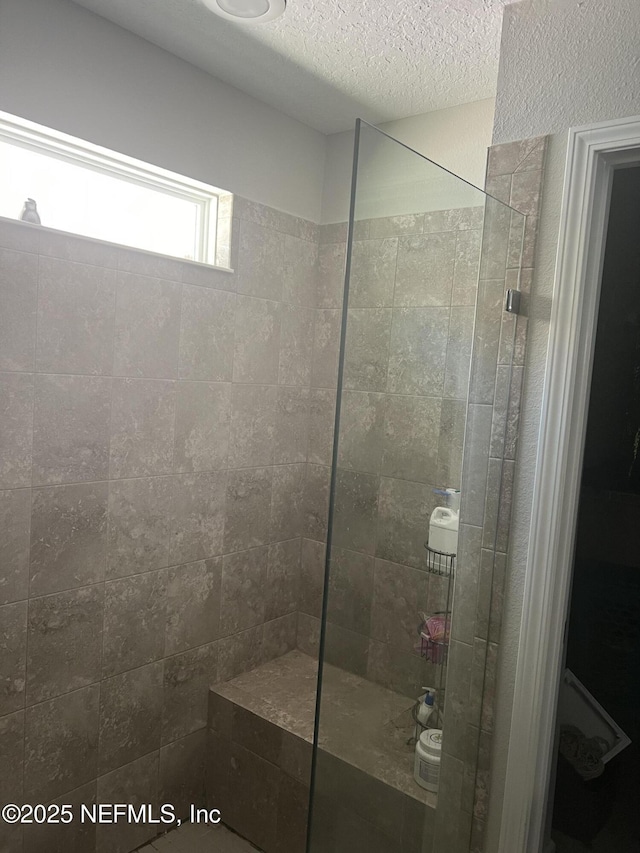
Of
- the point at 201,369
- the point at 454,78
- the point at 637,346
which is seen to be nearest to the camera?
the point at 637,346

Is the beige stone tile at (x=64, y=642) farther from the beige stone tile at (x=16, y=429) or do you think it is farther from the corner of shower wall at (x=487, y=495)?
the corner of shower wall at (x=487, y=495)

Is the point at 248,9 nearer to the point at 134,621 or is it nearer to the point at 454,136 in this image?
the point at 454,136

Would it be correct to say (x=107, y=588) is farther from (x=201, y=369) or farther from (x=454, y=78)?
(x=454, y=78)

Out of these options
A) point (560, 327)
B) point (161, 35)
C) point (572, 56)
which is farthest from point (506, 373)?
point (161, 35)

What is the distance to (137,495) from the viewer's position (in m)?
2.08

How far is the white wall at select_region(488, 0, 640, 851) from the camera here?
55.7 inches

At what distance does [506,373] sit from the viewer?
1.57 meters

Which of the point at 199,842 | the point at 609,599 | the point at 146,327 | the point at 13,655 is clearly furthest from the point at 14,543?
the point at 609,599

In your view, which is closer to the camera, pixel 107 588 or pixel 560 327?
pixel 560 327

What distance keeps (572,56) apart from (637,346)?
74cm

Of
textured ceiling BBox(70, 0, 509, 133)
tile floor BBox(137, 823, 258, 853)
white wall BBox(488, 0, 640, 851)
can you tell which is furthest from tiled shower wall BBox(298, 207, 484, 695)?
tile floor BBox(137, 823, 258, 853)

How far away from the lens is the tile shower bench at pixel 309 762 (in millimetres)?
1302

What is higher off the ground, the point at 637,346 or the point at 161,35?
the point at 161,35

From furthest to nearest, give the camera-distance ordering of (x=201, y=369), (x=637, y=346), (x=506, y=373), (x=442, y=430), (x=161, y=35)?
(x=201, y=369)
(x=161, y=35)
(x=637, y=346)
(x=506, y=373)
(x=442, y=430)
